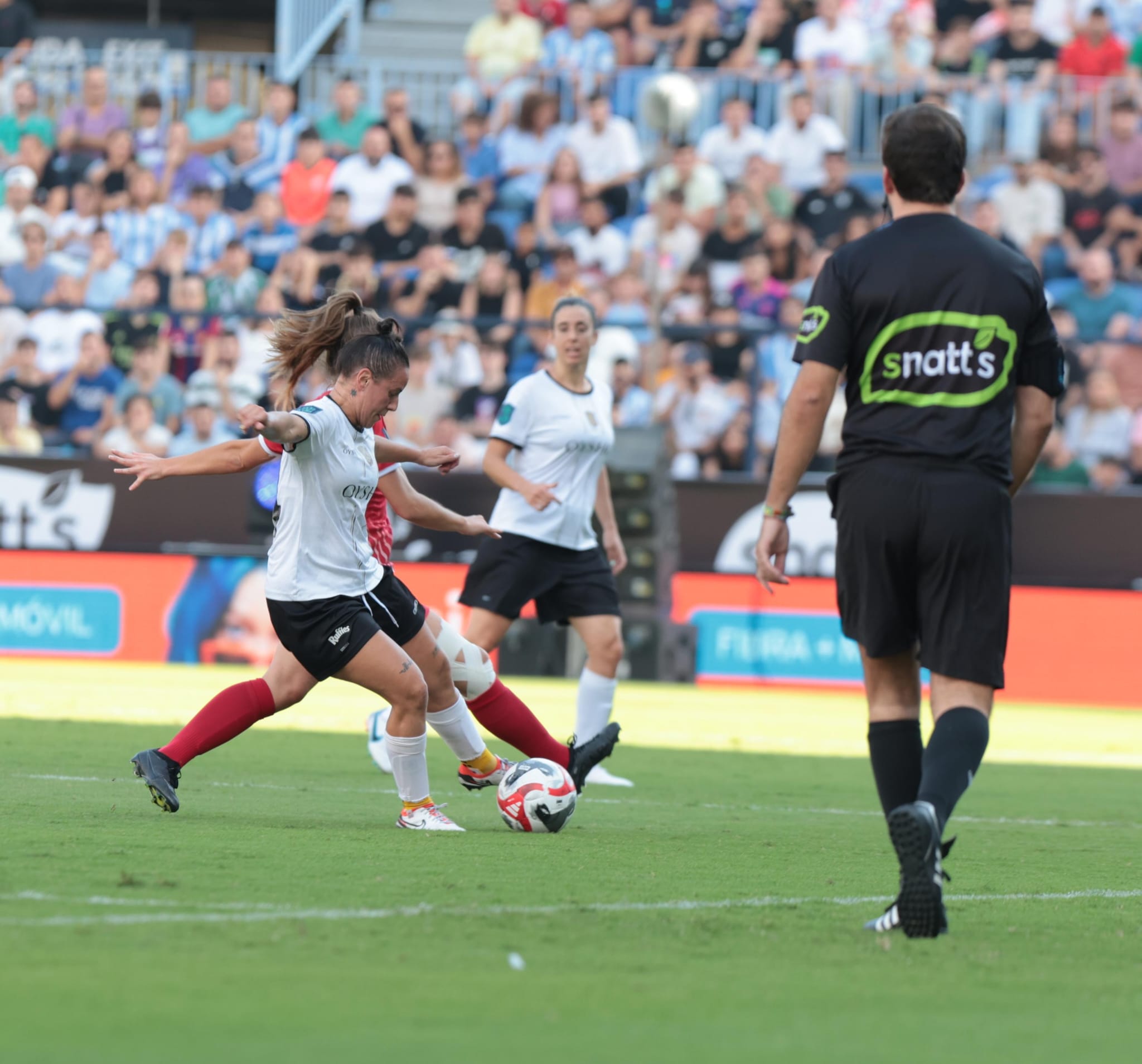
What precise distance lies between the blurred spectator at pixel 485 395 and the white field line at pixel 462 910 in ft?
42.7

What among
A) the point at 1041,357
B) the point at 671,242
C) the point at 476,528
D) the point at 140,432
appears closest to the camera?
the point at 1041,357

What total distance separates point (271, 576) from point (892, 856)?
2.50 metres

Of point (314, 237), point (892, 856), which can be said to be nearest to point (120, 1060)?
point (892, 856)

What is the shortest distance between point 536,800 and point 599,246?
1424cm

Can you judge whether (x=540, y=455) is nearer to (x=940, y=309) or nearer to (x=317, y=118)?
(x=940, y=309)

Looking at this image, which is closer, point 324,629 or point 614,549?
point 324,629

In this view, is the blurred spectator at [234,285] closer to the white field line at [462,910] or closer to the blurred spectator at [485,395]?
the blurred spectator at [485,395]

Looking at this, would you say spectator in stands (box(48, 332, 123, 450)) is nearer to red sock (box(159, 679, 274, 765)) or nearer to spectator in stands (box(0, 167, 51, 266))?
spectator in stands (box(0, 167, 51, 266))

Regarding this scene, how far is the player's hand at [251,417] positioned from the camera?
5887 millimetres

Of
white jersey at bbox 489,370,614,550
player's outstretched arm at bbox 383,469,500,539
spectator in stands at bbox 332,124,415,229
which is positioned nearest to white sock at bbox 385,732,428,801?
player's outstretched arm at bbox 383,469,500,539

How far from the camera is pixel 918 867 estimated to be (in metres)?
4.72

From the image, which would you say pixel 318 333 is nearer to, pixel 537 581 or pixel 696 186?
pixel 537 581

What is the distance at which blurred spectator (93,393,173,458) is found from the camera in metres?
19.0

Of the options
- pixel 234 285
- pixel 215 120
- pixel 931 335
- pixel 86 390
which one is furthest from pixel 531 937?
pixel 215 120
